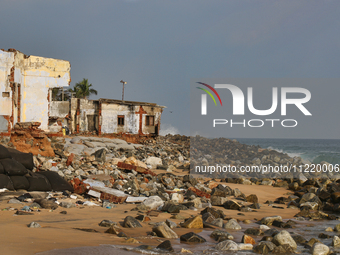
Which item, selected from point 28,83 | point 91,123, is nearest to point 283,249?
point 28,83

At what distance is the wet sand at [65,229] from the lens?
3.64 meters

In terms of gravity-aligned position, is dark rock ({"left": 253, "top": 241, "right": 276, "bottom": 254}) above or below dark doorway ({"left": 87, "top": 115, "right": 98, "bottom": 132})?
below

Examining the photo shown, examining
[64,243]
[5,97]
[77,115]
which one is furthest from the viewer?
[77,115]

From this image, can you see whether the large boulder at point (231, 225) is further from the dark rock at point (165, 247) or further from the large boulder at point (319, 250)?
the dark rock at point (165, 247)

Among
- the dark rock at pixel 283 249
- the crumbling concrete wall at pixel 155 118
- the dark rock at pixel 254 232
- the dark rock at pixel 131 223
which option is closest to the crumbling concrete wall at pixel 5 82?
the dark rock at pixel 131 223

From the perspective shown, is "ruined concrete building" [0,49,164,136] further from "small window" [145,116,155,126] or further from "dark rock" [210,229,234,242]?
"dark rock" [210,229,234,242]

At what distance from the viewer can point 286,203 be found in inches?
365

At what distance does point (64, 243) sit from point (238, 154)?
22.8 meters

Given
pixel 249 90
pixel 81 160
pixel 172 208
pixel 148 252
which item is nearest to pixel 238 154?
pixel 249 90

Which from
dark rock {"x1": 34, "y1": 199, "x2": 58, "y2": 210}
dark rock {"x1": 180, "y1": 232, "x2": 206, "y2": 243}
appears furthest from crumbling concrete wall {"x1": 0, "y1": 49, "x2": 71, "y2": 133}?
dark rock {"x1": 180, "y1": 232, "x2": 206, "y2": 243}

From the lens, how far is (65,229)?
15.1 feet

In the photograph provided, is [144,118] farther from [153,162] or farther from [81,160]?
[81,160]

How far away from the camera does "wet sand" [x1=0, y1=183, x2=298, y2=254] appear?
3.64 meters

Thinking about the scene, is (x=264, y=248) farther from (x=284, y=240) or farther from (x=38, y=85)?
(x=38, y=85)
